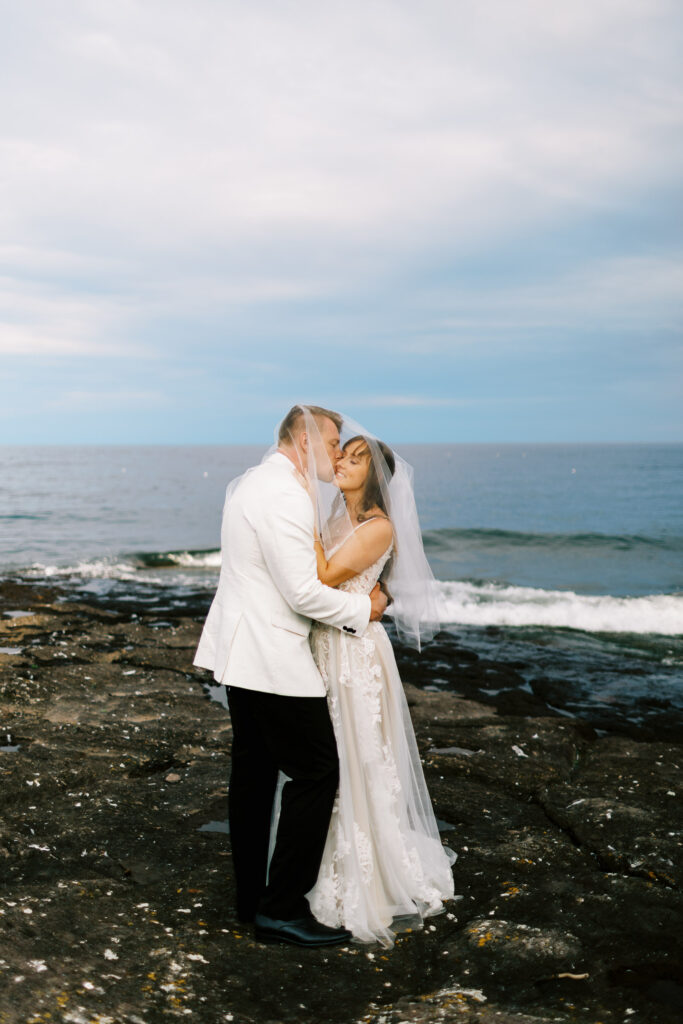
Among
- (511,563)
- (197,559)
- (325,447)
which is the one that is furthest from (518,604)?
(325,447)

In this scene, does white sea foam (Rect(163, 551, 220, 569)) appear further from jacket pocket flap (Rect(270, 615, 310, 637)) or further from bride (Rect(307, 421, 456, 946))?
jacket pocket flap (Rect(270, 615, 310, 637))

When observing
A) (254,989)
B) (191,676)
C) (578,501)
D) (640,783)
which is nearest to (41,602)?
(191,676)

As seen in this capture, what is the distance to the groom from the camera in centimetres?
359

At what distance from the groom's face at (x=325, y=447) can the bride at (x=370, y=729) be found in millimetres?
121

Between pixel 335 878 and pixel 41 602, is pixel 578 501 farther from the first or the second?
pixel 335 878

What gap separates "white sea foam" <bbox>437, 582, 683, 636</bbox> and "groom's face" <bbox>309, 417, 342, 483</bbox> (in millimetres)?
11612

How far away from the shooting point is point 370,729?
404 centimetres

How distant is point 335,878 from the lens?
3.92 meters

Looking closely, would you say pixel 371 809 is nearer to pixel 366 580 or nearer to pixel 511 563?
pixel 366 580

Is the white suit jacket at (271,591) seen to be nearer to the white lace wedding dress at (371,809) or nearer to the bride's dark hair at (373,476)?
the white lace wedding dress at (371,809)

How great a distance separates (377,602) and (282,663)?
2.22 ft

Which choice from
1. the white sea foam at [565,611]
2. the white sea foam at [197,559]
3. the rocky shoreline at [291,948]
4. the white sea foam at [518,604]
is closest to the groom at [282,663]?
the rocky shoreline at [291,948]

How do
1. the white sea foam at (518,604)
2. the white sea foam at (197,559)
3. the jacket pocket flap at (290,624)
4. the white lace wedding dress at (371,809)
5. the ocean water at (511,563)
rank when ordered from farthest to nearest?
the white sea foam at (197,559) < the white sea foam at (518,604) < the ocean water at (511,563) < the white lace wedding dress at (371,809) < the jacket pocket flap at (290,624)

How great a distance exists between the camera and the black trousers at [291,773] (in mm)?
3713
